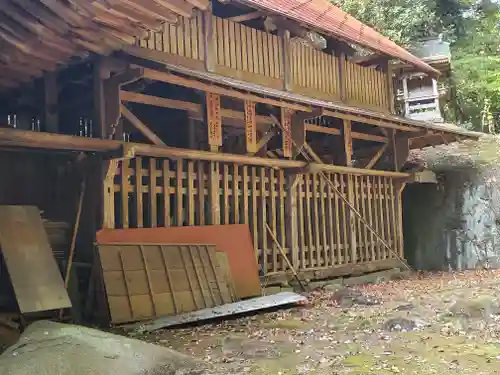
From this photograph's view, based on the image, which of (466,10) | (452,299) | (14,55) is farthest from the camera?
(466,10)

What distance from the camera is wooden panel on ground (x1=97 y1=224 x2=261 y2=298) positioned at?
336 inches

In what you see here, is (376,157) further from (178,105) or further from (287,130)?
(178,105)

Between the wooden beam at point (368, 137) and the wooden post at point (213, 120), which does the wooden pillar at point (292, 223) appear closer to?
the wooden post at point (213, 120)

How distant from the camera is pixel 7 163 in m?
8.22

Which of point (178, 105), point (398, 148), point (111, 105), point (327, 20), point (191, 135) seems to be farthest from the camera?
point (398, 148)

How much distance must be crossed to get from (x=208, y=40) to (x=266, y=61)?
1.59 metres

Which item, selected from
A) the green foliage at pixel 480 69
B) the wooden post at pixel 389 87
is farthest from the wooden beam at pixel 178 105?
the green foliage at pixel 480 69

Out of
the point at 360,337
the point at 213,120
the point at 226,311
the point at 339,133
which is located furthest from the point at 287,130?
the point at 360,337

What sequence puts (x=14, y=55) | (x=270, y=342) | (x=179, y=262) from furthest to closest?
(x=179, y=262) < (x=270, y=342) < (x=14, y=55)

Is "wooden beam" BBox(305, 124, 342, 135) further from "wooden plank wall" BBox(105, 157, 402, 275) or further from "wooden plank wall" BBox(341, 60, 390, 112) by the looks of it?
"wooden plank wall" BBox(105, 157, 402, 275)

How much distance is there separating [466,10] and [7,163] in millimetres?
20709

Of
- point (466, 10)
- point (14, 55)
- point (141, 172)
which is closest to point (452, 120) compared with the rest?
point (466, 10)

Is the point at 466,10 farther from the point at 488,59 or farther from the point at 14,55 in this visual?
the point at 14,55

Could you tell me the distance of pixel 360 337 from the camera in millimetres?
6586
